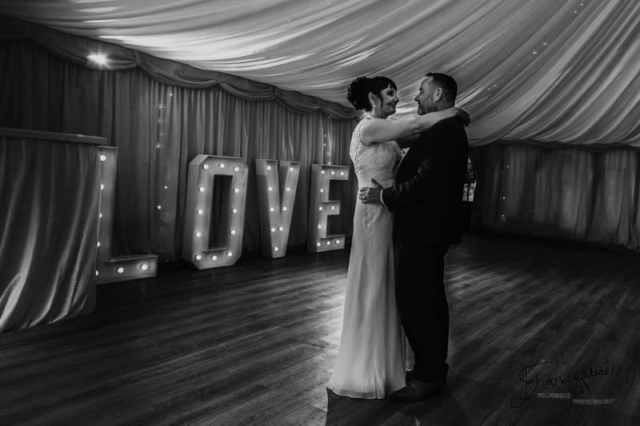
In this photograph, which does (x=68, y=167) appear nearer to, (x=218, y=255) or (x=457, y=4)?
(x=218, y=255)

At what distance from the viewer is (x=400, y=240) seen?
2.23 m

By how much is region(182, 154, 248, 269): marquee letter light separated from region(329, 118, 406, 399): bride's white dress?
289 centimetres

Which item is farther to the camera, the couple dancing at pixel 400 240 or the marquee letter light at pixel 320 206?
the marquee letter light at pixel 320 206

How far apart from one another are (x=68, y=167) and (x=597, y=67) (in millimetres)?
4995

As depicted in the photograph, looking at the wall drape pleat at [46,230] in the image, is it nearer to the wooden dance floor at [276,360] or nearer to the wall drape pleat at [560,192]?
the wooden dance floor at [276,360]

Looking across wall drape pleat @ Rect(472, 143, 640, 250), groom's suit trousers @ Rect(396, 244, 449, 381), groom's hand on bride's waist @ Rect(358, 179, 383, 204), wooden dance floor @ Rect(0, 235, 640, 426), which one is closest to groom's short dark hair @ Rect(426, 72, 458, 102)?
groom's hand on bride's waist @ Rect(358, 179, 383, 204)

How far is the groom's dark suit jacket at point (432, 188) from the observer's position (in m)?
2.12

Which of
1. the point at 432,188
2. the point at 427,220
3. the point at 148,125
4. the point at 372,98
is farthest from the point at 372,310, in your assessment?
the point at 148,125

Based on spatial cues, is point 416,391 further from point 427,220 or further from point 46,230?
point 46,230

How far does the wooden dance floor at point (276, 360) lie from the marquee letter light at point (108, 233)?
6.4 inches

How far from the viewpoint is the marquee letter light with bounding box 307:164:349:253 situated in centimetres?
629

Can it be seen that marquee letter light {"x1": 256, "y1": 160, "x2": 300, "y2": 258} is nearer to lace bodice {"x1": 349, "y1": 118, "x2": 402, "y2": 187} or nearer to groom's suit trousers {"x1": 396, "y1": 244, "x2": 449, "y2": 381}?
lace bodice {"x1": 349, "y1": 118, "x2": 402, "y2": 187}

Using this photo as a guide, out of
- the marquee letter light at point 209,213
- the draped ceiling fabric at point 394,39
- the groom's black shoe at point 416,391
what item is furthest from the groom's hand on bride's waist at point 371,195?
the marquee letter light at point 209,213

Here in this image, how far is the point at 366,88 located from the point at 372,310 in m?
1.05
